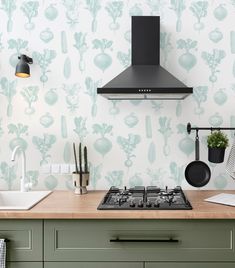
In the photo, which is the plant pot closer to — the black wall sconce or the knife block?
the knife block

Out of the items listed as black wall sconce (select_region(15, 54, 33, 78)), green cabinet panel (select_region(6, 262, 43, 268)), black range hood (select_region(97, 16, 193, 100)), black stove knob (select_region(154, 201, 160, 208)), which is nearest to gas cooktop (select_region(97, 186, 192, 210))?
black stove knob (select_region(154, 201, 160, 208))

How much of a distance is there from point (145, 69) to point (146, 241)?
1.19 m

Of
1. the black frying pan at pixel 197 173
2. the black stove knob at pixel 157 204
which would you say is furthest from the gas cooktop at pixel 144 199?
the black frying pan at pixel 197 173

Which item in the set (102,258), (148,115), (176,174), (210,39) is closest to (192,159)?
(176,174)

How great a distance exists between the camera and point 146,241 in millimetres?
1884

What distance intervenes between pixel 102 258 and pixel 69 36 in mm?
1640

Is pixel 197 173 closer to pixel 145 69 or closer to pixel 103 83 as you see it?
pixel 145 69

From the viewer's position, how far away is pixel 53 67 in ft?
8.63

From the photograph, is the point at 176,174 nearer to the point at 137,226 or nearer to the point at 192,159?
the point at 192,159

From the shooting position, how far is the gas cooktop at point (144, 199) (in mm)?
1963

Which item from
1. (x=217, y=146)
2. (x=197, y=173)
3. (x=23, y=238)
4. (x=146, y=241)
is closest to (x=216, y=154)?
(x=217, y=146)

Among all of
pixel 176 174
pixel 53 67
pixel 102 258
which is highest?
pixel 53 67

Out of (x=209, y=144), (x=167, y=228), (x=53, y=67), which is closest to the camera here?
(x=167, y=228)

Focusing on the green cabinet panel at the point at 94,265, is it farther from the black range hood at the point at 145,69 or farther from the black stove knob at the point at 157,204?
the black range hood at the point at 145,69
